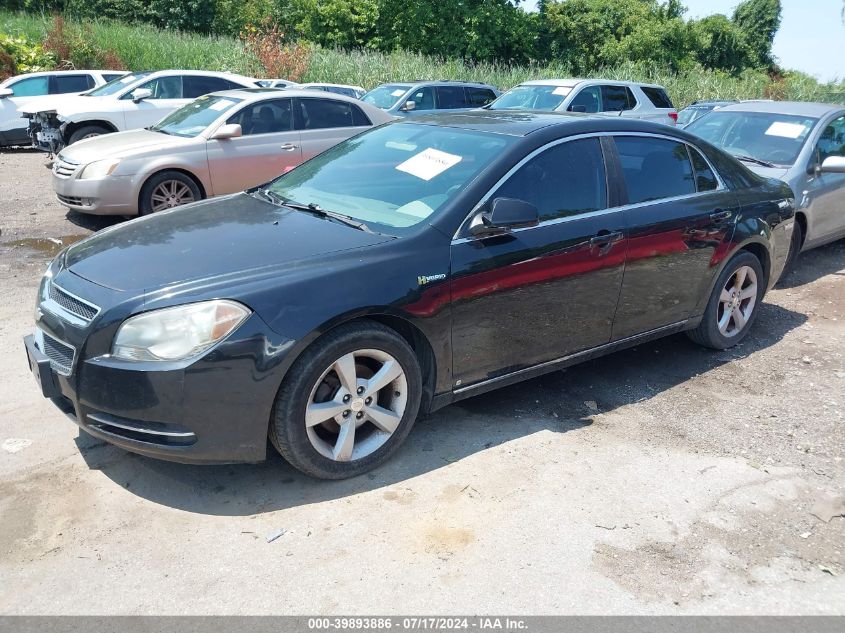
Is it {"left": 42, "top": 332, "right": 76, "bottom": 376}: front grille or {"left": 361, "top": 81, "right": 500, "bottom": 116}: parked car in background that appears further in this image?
{"left": 361, "top": 81, "right": 500, "bottom": 116}: parked car in background

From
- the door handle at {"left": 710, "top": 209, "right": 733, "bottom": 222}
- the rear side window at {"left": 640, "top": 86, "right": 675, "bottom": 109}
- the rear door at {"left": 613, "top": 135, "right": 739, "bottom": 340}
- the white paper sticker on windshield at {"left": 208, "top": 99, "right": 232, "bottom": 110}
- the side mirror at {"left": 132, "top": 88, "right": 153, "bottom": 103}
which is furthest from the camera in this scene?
the rear side window at {"left": 640, "top": 86, "right": 675, "bottom": 109}

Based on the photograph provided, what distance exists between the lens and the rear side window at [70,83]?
52.1 feet

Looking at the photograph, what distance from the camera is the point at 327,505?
353 cm

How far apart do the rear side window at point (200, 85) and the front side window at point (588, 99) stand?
6.24 metres

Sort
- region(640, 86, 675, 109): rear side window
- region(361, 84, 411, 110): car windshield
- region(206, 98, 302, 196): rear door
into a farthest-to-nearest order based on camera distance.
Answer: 1. region(361, 84, 411, 110): car windshield
2. region(640, 86, 675, 109): rear side window
3. region(206, 98, 302, 196): rear door

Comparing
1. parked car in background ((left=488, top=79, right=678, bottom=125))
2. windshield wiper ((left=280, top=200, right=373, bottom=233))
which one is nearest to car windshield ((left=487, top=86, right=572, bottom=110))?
parked car in background ((left=488, top=79, right=678, bottom=125))

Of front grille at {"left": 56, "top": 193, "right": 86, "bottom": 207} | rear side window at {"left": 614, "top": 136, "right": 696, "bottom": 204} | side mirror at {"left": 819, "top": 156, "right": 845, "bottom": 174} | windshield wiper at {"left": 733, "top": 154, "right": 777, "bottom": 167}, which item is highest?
rear side window at {"left": 614, "top": 136, "right": 696, "bottom": 204}

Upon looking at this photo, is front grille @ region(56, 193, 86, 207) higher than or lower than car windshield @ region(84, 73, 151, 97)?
lower

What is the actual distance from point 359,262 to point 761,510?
231 cm

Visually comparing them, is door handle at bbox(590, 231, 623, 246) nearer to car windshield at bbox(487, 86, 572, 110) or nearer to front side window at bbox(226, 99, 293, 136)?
front side window at bbox(226, 99, 293, 136)

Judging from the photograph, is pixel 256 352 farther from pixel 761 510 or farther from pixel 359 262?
pixel 761 510

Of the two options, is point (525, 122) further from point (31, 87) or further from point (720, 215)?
point (31, 87)

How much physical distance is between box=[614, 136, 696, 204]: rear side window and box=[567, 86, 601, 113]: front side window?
819cm

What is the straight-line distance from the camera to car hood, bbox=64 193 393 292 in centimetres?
350
